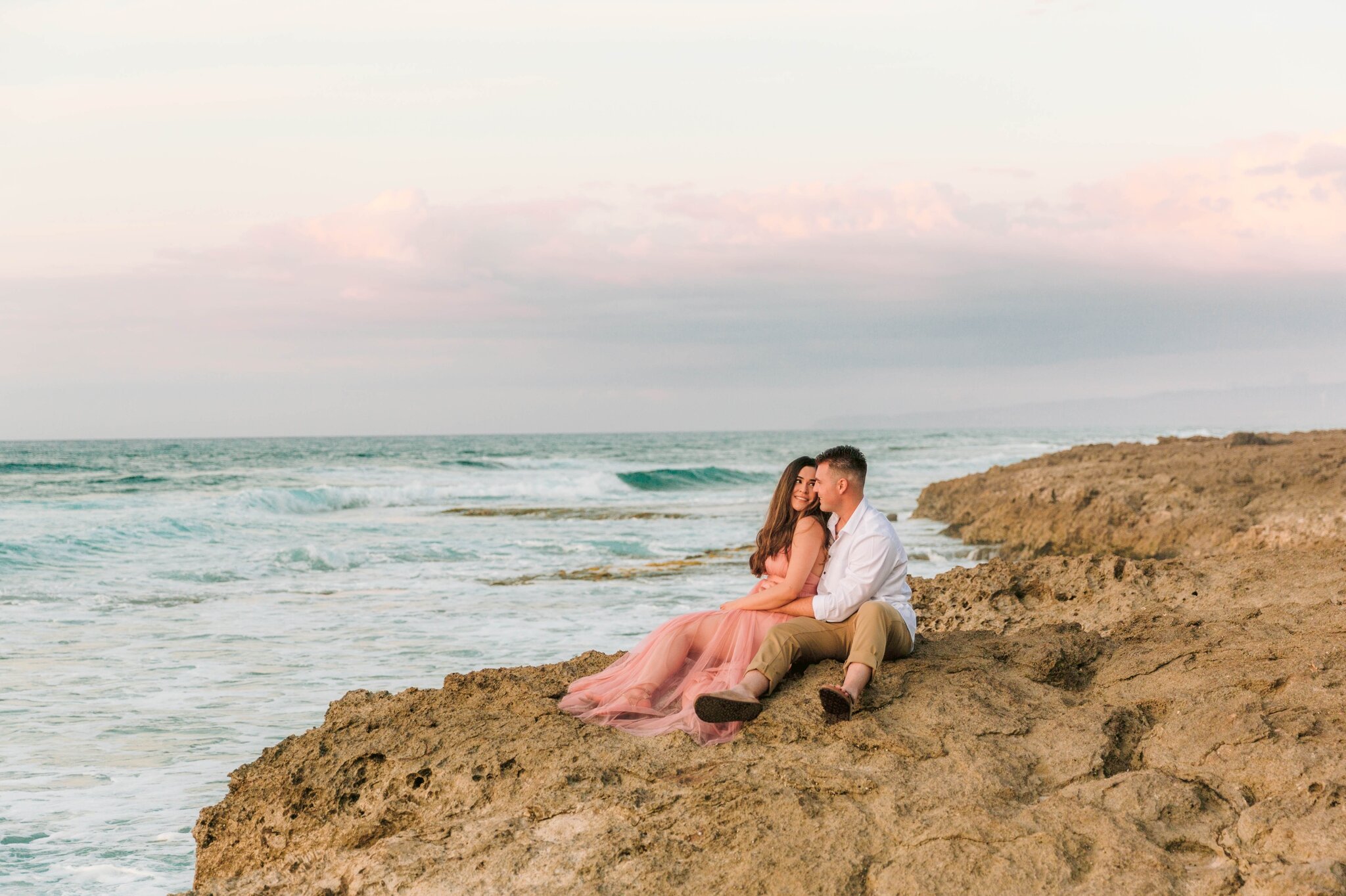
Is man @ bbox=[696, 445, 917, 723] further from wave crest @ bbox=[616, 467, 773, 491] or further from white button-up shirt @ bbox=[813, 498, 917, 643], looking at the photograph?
wave crest @ bbox=[616, 467, 773, 491]

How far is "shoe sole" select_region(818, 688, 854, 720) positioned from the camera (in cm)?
418

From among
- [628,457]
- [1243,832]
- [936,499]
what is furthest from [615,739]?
[628,457]

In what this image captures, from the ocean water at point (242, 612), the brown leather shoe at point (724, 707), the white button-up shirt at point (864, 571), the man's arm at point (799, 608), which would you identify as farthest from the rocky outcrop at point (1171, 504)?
the brown leather shoe at point (724, 707)

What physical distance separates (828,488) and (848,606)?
0.55 metres

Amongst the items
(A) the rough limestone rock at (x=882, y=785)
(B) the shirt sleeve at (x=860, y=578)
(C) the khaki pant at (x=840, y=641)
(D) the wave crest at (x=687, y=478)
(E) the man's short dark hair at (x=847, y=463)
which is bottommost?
(D) the wave crest at (x=687, y=478)

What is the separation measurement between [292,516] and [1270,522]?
64.1 feet

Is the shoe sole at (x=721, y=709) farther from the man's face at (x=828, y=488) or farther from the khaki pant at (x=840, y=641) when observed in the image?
the man's face at (x=828, y=488)

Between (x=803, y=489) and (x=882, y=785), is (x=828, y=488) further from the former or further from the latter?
(x=882, y=785)

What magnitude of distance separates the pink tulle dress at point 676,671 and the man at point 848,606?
15 cm

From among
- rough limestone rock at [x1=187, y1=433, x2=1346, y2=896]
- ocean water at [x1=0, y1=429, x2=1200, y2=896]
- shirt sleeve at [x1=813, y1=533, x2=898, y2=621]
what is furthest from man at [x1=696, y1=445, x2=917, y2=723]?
ocean water at [x1=0, y1=429, x2=1200, y2=896]

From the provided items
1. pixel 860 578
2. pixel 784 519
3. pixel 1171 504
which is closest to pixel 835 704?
pixel 860 578

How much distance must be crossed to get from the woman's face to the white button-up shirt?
0.23 meters

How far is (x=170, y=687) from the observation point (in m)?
7.55

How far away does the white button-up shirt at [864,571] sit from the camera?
15.6ft
